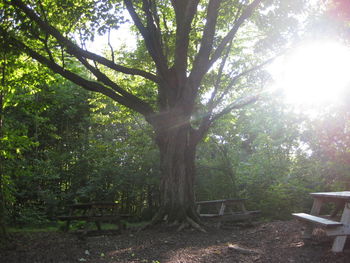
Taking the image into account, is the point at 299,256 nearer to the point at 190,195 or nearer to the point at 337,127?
the point at 337,127

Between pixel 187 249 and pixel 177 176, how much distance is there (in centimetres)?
311

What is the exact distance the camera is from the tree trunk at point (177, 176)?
25.9 feet

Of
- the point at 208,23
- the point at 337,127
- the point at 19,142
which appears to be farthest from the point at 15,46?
the point at 337,127

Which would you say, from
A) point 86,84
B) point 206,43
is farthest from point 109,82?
point 206,43

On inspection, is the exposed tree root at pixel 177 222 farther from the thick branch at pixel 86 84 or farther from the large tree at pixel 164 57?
the thick branch at pixel 86 84

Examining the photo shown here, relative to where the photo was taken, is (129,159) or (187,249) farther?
(129,159)

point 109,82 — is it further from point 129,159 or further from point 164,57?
point 129,159

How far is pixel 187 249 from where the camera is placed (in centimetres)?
524

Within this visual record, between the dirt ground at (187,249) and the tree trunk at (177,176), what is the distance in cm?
90

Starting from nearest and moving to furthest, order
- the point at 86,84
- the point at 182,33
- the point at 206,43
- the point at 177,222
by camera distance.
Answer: the point at 177,222 → the point at 182,33 → the point at 206,43 → the point at 86,84

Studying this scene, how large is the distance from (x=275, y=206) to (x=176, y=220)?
3607mm

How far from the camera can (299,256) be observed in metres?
4.28

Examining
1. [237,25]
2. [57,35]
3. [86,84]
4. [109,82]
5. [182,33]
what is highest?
[237,25]

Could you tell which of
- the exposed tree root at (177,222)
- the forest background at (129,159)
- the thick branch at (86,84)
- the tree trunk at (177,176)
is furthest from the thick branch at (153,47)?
the exposed tree root at (177,222)
